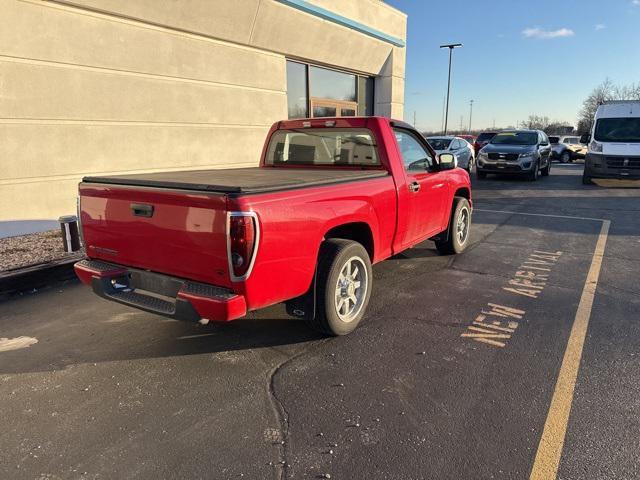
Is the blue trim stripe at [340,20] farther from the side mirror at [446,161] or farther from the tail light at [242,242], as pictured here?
the tail light at [242,242]

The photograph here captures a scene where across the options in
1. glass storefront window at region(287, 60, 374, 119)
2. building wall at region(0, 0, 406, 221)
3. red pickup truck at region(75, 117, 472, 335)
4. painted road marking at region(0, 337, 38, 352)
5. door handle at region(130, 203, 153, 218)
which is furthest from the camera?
glass storefront window at region(287, 60, 374, 119)

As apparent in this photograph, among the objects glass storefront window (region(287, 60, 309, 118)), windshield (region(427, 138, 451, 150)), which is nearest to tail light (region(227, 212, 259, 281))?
glass storefront window (region(287, 60, 309, 118))

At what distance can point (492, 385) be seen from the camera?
3092mm

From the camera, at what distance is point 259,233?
111 inches

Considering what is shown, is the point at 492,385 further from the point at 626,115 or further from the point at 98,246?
the point at 626,115

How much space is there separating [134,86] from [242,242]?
23.8 ft

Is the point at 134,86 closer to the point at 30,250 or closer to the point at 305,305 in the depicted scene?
the point at 30,250

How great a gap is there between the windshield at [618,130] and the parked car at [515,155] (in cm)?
202

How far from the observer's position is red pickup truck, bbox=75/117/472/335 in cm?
286

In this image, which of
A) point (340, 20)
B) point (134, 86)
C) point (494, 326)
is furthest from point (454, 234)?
point (340, 20)

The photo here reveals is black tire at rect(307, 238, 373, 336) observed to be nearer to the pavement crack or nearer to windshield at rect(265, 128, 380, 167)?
the pavement crack

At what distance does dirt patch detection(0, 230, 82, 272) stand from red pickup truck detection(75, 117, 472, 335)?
2.44 meters

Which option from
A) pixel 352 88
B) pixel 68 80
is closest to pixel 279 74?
pixel 352 88

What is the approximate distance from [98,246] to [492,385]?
3.19 meters
